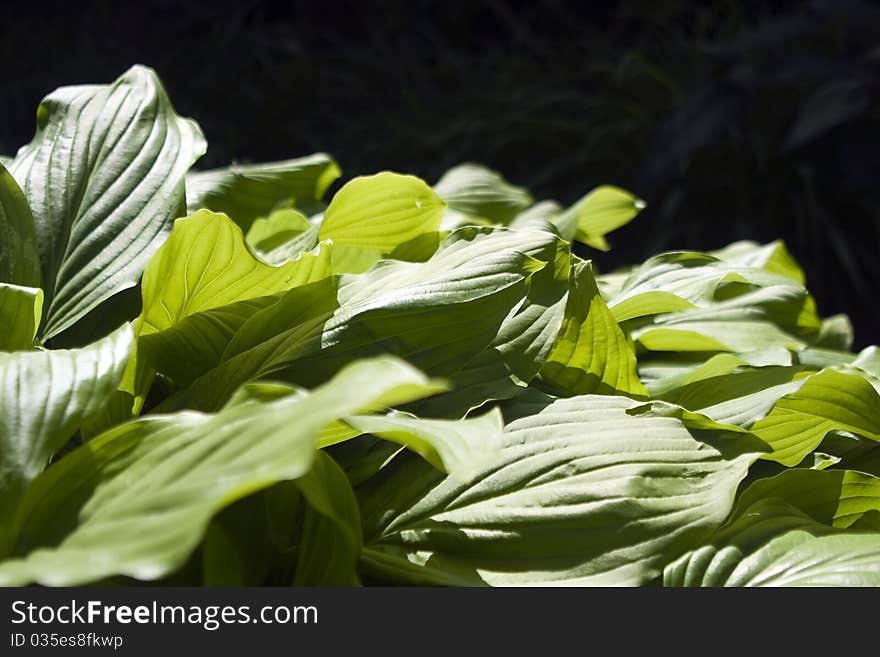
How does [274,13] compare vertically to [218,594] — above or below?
below

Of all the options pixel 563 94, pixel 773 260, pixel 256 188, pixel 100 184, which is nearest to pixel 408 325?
pixel 100 184

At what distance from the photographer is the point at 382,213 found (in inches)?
20.8

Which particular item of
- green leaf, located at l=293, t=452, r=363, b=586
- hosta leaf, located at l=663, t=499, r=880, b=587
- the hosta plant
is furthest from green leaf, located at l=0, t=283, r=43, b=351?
hosta leaf, located at l=663, t=499, r=880, b=587

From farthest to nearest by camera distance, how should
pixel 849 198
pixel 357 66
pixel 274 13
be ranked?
pixel 274 13 → pixel 357 66 → pixel 849 198

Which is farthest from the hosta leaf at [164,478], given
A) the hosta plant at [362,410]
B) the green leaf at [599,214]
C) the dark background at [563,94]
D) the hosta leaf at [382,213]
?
the dark background at [563,94]

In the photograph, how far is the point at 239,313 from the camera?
405 mm

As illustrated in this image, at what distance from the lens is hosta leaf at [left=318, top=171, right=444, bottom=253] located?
0.51m

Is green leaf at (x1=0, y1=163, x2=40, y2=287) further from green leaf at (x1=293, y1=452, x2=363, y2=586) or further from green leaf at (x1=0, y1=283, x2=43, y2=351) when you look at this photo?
green leaf at (x1=293, y1=452, x2=363, y2=586)

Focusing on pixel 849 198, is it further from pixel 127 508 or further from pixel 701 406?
pixel 127 508

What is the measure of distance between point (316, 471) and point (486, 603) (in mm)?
68

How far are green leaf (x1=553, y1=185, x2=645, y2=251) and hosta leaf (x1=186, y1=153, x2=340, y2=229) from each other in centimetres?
18

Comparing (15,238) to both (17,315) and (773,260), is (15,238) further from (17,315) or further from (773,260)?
(773,260)

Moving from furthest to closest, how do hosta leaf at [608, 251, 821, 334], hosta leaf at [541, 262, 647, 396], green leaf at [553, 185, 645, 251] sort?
1. green leaf at [553, 185, 645, 251]
2. hosta leaf at [608, 251, 821, 334]
3. hosta leaf at [541, 262, 647, 396]

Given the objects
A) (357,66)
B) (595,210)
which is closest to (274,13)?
(357,66)
